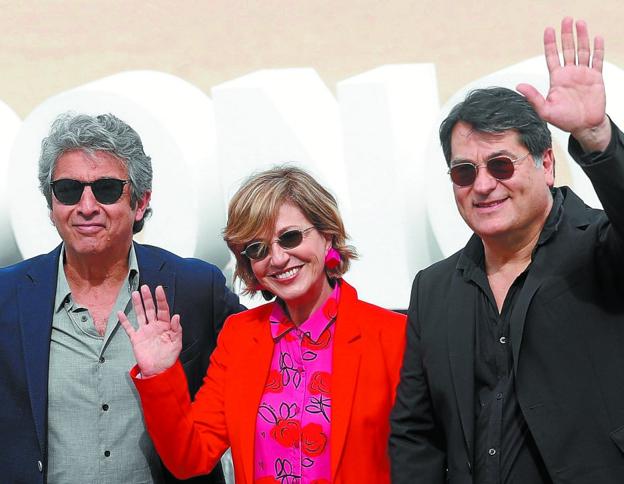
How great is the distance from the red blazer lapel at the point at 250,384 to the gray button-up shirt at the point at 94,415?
372 millimetres

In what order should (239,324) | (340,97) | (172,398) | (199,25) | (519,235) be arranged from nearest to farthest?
(519,235), (172,398), (239,324), (340,97), (199,25)

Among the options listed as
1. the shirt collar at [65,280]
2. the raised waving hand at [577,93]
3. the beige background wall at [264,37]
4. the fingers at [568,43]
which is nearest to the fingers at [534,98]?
the raised waving hand at [577,93]

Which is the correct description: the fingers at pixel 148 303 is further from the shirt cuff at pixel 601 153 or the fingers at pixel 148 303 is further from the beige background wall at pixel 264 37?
the beige background wall at pixel 264 37

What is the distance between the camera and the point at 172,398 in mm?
3398

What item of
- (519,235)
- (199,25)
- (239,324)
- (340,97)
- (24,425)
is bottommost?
(24,425)

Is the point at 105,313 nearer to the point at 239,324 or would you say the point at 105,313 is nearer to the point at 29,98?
the point at 239,324

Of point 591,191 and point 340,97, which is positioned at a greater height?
point 340,97

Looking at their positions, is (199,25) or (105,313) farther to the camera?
(199,25)

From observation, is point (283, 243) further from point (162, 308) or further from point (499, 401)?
point (499, 401)

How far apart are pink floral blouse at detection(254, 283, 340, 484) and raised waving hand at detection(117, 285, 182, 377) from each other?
0.33 meters

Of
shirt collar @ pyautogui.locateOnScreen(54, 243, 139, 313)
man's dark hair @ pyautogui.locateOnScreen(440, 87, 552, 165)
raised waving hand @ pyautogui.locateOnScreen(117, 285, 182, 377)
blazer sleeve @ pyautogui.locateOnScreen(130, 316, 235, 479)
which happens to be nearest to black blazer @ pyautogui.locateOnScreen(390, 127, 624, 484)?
man's dark hair @ pyautogui.locateOnScreen(440, 87, 552, 165)

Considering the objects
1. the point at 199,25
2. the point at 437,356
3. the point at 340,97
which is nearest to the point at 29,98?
the point at 199,25

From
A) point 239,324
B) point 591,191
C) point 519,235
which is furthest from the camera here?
point 591,191

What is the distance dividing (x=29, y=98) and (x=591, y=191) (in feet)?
16.4
